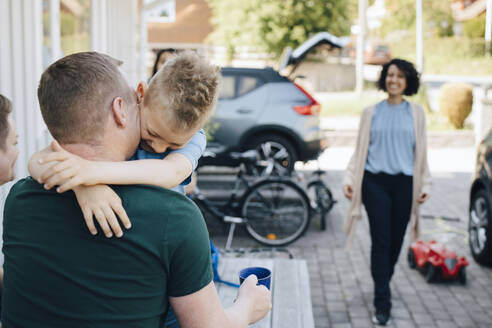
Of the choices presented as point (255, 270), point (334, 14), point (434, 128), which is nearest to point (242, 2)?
point (334, 14)

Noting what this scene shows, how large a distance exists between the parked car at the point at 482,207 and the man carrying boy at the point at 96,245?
4.85 metres

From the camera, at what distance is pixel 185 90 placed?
1606 millimetres

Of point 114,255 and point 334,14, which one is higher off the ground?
point 334,14

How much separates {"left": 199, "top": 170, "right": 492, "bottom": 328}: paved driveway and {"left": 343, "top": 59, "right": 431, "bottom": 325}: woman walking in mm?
362

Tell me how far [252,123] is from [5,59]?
6.05 meters

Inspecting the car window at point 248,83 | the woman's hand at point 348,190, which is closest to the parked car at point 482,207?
the woman's hand at point 348,190

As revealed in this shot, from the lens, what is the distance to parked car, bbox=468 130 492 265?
223 inches

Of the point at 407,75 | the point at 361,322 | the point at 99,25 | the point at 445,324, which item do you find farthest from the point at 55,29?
the point at 445,324

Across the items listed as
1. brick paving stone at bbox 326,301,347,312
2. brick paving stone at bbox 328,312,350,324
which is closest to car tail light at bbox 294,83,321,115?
brick paving stone at bbox 326,301,347,312

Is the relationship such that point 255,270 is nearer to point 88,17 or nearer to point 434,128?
point 88,17

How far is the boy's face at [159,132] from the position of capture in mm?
1656

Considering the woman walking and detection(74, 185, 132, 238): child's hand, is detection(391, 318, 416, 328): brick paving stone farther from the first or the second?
detection(74, 185, 132, 238): child's hand

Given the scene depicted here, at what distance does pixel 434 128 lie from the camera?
16.0m

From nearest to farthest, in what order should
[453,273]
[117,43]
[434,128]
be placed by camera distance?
[453,273], [117,43], [434,128]
